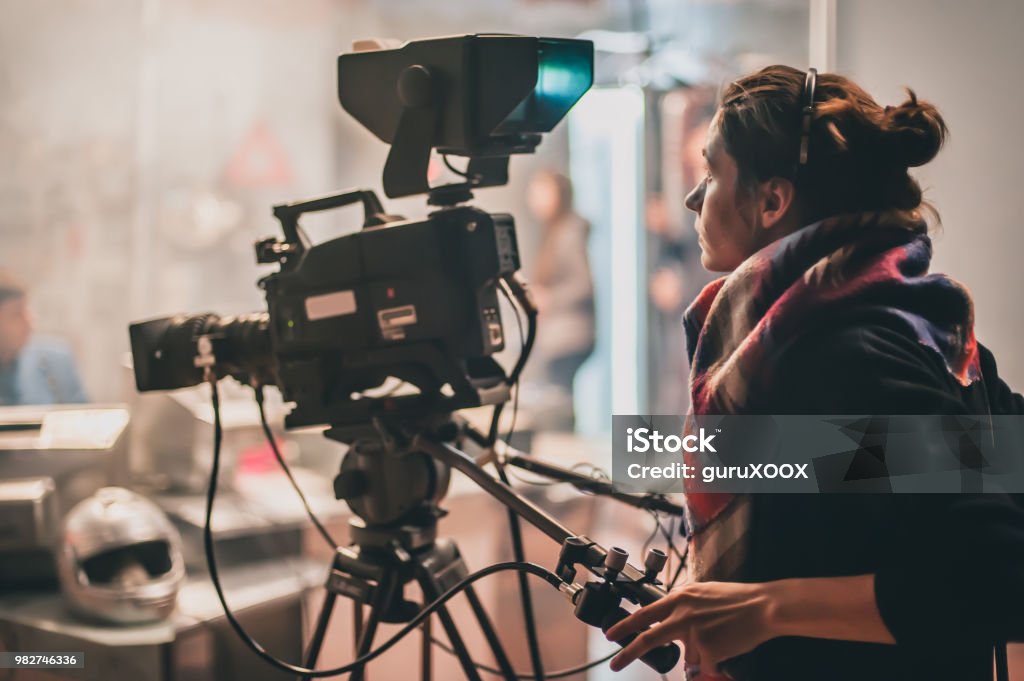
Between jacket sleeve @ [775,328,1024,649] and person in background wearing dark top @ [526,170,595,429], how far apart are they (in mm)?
3176

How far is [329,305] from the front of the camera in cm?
117

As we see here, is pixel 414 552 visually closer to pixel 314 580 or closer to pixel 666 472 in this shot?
pixel 666 472

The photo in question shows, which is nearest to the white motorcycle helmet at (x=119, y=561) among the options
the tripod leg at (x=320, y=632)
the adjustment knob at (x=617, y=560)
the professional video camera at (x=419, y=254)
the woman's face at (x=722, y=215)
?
the tripod leg at (x=320, y=632)

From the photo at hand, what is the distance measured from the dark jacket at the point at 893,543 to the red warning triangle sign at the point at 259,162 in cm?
350

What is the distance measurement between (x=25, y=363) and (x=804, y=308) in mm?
2252

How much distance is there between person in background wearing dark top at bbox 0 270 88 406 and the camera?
2.38 metres

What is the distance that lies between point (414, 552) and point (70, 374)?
184 cm

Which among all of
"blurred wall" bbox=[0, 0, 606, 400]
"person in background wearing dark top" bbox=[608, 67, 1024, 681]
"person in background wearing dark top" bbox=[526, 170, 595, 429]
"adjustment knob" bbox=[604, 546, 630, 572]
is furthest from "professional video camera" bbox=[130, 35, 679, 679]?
"person in background wearing dark top" bbox=[526, 170, 595, 429]

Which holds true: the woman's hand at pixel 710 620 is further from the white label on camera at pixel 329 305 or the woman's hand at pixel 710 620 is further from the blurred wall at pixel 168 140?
the blurred wall at pixel 168 140

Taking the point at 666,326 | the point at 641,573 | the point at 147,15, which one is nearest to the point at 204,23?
the point at 147,15

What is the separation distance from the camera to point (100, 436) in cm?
191

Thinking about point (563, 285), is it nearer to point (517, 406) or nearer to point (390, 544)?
point (517, 406)

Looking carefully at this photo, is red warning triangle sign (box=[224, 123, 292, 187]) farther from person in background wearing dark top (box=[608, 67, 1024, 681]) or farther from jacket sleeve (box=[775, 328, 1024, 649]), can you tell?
jacket sleeve (box=[775, 328, 1024, 649])

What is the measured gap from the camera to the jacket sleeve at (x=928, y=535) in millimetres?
759
